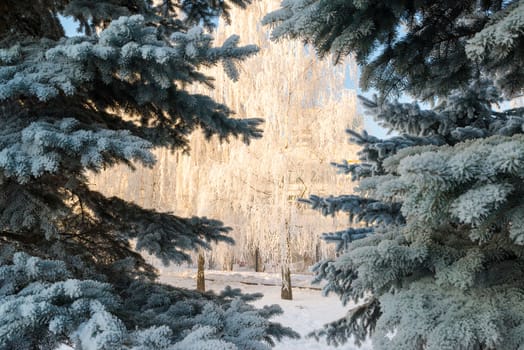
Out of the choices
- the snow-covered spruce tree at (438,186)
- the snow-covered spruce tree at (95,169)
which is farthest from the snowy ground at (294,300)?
the snow-covered spruce tree at (438,186)

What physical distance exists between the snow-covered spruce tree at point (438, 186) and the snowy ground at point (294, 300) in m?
1.86

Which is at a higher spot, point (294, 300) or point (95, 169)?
point (95, 169)

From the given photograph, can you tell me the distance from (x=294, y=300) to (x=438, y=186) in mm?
6746

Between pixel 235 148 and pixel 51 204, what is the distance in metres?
4.58

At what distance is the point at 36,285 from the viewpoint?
131 cm

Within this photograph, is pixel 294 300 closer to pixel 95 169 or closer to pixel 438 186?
pixel 95 169

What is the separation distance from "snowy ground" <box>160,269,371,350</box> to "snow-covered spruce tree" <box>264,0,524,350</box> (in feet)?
6.12

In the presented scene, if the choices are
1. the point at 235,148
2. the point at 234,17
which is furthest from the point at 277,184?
the point at 234,17

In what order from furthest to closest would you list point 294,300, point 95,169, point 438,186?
point 294,300 < point 95,169 < point 438,186

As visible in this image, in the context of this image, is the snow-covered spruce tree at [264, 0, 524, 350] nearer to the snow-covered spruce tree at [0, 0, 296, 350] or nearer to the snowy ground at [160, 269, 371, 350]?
the snow-covered spruce tree at [0, 0, 296, 350]

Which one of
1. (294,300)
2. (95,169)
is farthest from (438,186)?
(294,300)

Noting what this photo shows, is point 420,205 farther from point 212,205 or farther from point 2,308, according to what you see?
point 212,205

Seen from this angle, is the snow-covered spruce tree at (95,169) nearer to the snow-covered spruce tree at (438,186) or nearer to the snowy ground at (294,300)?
the snow-covered spruce tree at (438,186)

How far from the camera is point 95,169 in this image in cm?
178
